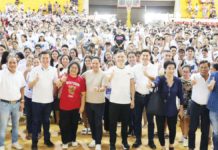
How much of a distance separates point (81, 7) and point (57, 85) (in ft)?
77.2

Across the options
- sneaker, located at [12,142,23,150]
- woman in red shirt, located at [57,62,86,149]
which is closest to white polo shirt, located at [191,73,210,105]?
woman in red shirt, located at [57,62,86,149]

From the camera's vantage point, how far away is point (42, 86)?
517cm

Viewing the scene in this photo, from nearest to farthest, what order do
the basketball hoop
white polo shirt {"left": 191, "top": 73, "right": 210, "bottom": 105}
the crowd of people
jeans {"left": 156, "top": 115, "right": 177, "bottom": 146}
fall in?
white polo shirt {"left": 191, "top": 73, "right": 210, "bottom": 105}, the crowd of people, jeans {"left": 156, "top": 115, "right": 177, "bottom": 146}, the basketball hoop

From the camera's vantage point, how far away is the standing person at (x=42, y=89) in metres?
5.17

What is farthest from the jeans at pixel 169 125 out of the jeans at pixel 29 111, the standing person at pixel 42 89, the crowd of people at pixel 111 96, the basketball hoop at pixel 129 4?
the basketball hoop at pixel 129 4

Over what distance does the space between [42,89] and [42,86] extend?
0.04 m

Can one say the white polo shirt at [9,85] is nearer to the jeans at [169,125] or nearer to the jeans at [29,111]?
the jeans at [29,111]

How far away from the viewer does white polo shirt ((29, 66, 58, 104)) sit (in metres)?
5.17

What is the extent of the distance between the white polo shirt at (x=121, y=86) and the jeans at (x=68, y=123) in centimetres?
66

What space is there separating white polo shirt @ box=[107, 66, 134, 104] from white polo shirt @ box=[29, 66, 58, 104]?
93 centimetres

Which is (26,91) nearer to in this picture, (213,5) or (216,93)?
(216,93)

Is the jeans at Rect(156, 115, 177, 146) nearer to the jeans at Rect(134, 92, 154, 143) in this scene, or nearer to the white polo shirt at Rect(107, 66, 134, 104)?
the jeans at Rect(134, 92, 154, 143)

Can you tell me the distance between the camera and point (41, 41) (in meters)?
9.55

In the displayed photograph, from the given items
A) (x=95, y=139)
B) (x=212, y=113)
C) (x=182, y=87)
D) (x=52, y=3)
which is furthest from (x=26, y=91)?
(x=52, y=3)
